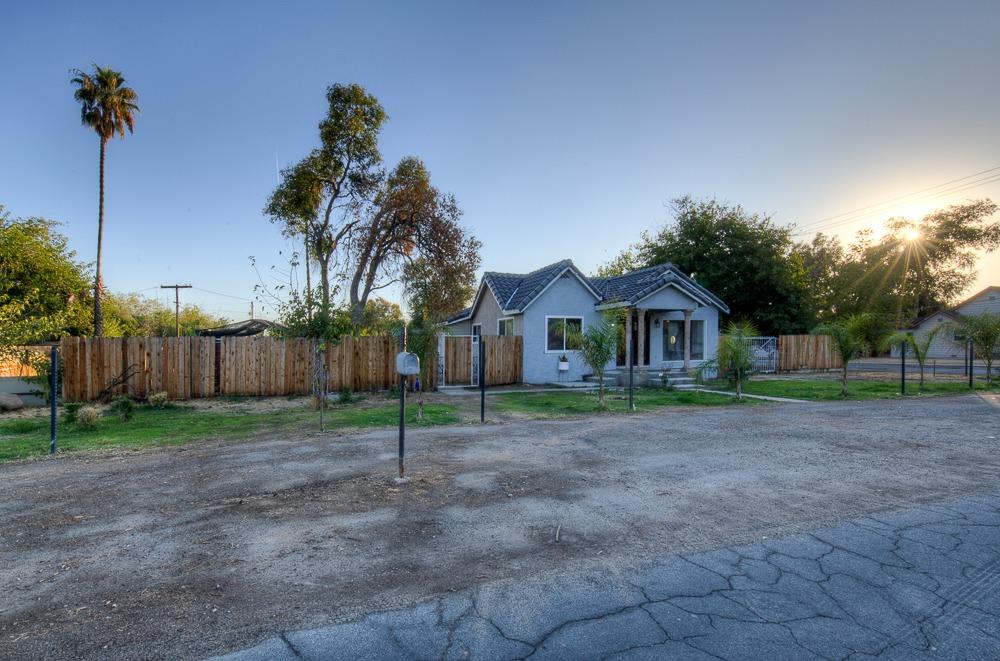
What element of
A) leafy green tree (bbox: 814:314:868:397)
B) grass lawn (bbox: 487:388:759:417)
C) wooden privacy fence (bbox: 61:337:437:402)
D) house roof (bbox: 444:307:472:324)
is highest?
house roof (bbox: 444:307:472:324)

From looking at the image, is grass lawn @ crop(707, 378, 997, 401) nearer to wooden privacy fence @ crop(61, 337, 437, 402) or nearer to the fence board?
the fence board

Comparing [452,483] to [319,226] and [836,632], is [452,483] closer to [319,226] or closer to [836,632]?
[836,632]

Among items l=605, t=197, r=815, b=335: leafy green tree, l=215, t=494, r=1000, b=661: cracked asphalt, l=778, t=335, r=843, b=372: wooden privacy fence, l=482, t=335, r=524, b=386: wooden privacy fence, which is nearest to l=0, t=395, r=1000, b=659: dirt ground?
l=215, t=494, r=1000, b=661: cracked asphalt

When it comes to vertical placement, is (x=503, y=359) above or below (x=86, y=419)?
above

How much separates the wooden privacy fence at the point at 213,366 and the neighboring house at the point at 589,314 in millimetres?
4110

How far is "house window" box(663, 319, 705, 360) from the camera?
23016mm

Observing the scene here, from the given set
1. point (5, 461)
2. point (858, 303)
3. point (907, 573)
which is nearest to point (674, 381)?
point (907, 573)

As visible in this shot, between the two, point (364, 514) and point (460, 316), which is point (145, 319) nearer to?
point (460, 316)

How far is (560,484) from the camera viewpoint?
6.31 m

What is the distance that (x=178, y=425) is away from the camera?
11094mm

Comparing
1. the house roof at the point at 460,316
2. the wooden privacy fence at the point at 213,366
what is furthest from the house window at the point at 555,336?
the house roof at the point at 460,316

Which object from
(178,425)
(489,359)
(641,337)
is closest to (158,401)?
(178,425)

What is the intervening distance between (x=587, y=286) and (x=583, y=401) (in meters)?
7.60

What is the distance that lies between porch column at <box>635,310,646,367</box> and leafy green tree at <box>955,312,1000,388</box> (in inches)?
449
